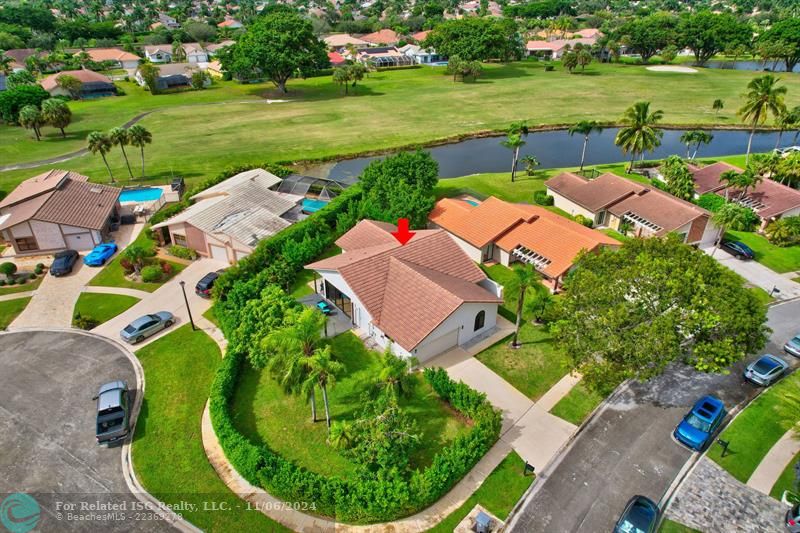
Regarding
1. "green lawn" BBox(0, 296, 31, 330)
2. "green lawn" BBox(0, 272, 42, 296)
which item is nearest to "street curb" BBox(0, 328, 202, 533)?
"green lawn" BBox(0, 296, 31, 330)

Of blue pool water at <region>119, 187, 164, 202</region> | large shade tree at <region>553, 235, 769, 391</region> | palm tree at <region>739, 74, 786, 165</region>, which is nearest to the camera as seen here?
large shade tree at <region>553, 235, 769, 391</region>

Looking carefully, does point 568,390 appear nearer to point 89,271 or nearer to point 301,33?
point 89,271

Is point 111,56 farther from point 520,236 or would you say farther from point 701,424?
point 701,424

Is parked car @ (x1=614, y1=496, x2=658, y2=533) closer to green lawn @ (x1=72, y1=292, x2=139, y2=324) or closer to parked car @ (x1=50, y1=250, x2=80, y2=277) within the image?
green lawn @ (x1=72, y1=292, x2=139, y2=324)

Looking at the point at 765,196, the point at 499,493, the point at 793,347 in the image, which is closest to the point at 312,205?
the point at 499,493

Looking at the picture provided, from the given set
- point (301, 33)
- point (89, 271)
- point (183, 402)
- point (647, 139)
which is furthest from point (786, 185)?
point (301, 33)

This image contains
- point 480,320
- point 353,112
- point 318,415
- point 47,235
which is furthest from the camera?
point 353,112
